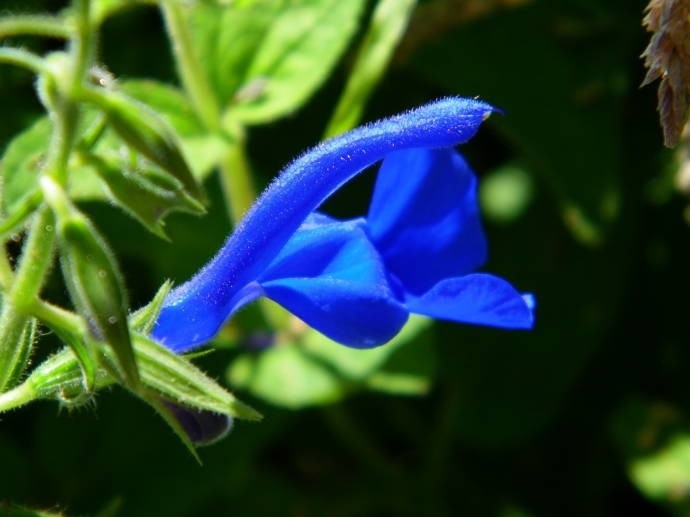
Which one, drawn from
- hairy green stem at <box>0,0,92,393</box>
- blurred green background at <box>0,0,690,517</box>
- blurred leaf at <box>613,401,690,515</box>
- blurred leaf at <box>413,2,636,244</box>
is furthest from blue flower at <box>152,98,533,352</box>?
blurred leaf at <box>613,401,690,515</box>

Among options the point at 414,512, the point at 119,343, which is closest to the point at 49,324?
the point at 119,343

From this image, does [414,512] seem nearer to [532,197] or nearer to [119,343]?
[532,197]

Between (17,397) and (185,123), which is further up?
(185,123)

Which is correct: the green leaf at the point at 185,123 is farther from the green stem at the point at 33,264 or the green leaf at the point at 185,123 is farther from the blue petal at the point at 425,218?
the green stem at the point at 33,264

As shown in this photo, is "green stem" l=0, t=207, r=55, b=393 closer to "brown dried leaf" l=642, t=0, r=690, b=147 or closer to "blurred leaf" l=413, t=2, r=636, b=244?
"brown dried leaf" l=642, t=0, r=690, b=147

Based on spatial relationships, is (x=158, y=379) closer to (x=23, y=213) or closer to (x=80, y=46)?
(x=23, y=213)

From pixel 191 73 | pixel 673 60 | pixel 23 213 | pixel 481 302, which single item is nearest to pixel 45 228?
pixel 23 213

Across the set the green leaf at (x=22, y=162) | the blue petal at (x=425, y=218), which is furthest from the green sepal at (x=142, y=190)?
the green leaf at (x=22, y=162)
